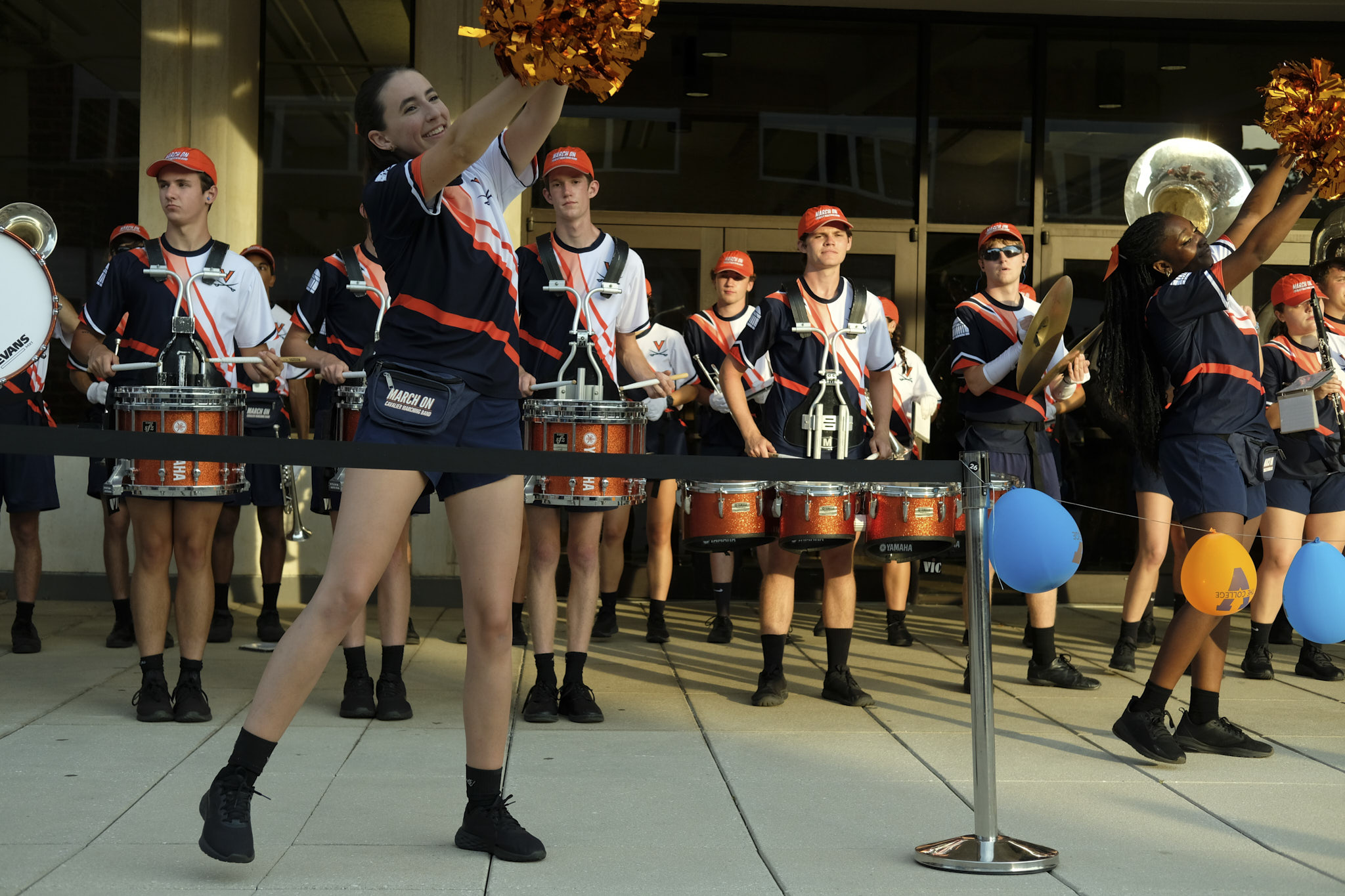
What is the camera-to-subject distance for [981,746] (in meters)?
3.37

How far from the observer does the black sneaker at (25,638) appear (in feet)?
22.0

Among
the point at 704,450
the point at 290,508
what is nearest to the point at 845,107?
the point at 704,450

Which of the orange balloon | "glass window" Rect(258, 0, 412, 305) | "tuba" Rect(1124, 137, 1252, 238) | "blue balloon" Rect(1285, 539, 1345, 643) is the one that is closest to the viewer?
"blue balloon" Rect(1285, 539, 1345, 643)

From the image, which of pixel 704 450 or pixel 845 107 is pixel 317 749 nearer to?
pixel 704 450

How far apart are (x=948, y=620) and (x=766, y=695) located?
3.23 metres

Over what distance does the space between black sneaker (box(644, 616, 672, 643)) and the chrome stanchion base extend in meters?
4.02

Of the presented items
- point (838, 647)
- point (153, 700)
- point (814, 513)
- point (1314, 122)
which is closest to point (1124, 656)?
point (838, 647)

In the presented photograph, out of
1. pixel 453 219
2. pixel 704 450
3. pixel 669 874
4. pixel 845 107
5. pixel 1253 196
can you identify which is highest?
pixel 845 107

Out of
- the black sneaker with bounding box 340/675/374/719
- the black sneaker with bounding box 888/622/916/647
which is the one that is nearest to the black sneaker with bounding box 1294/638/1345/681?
the black sneaker with bounding box 888/622/916/647

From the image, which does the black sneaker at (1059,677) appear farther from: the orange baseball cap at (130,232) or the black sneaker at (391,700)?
the orange baseball cap at (130,232)

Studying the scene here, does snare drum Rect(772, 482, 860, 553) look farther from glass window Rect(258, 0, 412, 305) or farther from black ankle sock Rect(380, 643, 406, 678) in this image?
glass window Rect(258, 0, 412, 305)

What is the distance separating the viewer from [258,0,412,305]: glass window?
912 cm

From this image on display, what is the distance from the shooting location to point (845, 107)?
933 cm

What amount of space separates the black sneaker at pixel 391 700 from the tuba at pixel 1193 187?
428 centimetres
